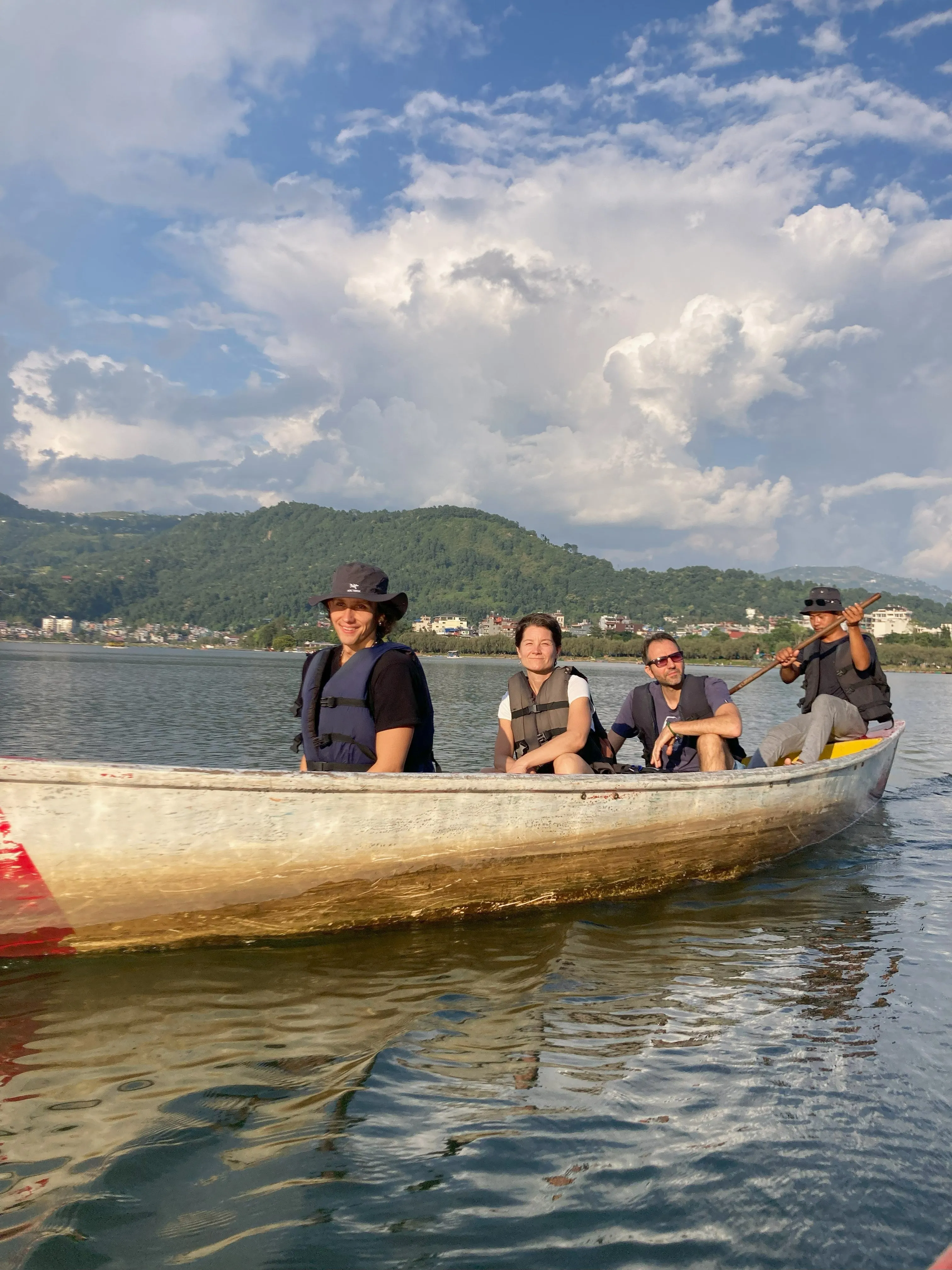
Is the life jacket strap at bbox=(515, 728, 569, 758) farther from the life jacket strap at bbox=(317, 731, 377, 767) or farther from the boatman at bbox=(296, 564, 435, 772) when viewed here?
the life jacket strap at bbox=(317, 731, 377, 767)

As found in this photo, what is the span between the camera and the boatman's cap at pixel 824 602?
8930mm

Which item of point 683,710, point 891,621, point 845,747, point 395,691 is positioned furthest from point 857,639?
point 891,621

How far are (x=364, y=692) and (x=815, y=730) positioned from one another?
18.3ft

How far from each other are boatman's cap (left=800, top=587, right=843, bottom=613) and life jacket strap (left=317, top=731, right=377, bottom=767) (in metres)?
5.84

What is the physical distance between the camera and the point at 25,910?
13.2ft

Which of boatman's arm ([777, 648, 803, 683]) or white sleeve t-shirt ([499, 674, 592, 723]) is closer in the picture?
white sleeve t-shirt ([499, 674, 592, 723])

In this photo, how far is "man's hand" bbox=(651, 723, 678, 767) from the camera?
6.60m

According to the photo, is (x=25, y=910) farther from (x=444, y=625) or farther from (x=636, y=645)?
(x=444, y=625)

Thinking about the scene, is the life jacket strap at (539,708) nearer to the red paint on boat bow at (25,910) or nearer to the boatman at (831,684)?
the red paint on boat bow at (25,910)

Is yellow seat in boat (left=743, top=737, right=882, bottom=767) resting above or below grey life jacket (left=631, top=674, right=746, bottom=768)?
below

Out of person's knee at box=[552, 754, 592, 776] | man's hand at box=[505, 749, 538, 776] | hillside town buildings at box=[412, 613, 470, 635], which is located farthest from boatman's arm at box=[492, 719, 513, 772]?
hillside town buildings at box=[412, 613, 470, 635]

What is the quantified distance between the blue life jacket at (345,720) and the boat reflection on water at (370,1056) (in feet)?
3.27

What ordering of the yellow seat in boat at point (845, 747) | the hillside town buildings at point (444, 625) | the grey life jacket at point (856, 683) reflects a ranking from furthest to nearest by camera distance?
1. the hillside town buildings at point (444, 625)
2. the yellow seat in boat at point (845, 747)
3. the grey life jacket at point (856, 683)

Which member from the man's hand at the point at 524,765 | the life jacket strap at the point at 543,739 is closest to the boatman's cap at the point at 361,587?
the man's hand at the point at 524,765
